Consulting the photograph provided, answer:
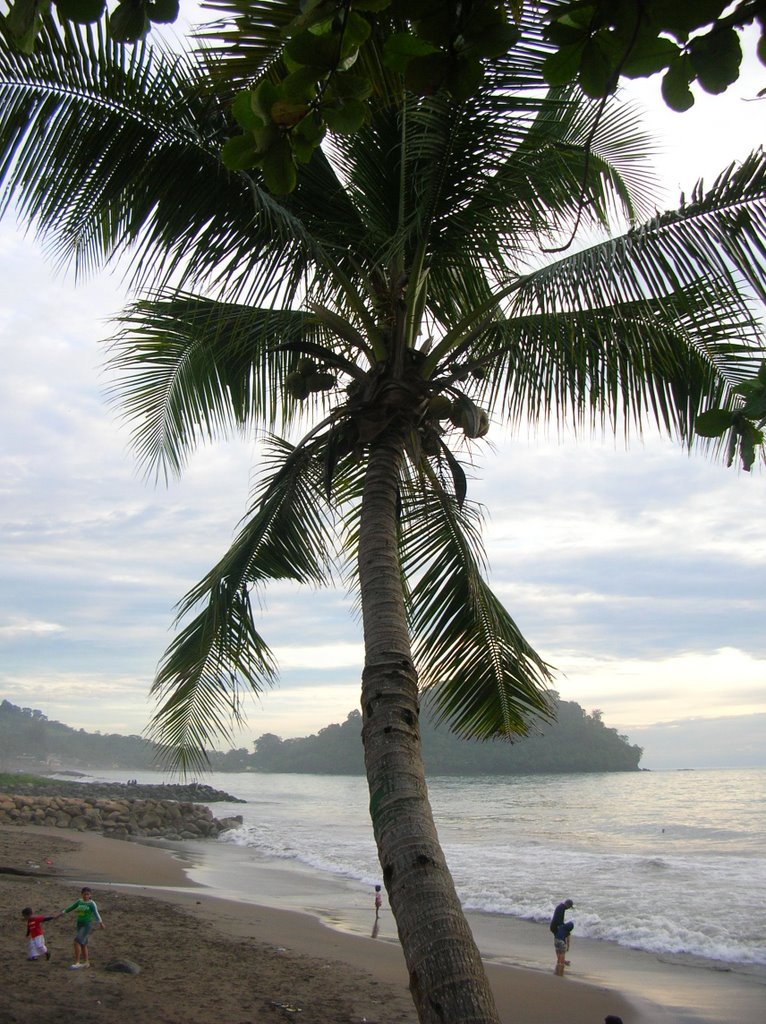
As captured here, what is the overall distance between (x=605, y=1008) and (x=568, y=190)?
9.82 metres

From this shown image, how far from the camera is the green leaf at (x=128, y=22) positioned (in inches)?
58.4

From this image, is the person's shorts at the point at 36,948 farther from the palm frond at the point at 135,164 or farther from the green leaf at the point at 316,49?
the green leaf at the point at 316,49

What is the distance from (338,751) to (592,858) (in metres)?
112

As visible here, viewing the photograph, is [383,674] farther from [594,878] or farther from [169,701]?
[594,878]

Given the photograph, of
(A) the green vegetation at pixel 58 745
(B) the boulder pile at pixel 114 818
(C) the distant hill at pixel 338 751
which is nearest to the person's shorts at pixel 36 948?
(B) the boulder pile at pixel 114 818

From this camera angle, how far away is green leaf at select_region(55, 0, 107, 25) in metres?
1.38

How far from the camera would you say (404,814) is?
325 cm

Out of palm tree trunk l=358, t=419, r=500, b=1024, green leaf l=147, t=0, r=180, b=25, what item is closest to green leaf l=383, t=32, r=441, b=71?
green leaf l=147, t=0, r=180, b=25

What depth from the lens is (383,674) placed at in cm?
366

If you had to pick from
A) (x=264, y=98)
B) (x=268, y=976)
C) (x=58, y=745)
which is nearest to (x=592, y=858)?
(x=268, y=976)

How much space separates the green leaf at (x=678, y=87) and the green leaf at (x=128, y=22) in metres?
0.94

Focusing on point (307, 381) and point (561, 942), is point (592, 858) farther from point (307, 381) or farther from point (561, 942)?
point (307, 381)

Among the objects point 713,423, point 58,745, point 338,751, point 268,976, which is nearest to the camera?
point 713,423

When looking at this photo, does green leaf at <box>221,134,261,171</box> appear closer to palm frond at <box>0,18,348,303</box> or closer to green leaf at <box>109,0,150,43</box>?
green leaf at <box>109,0,150,43</box>
